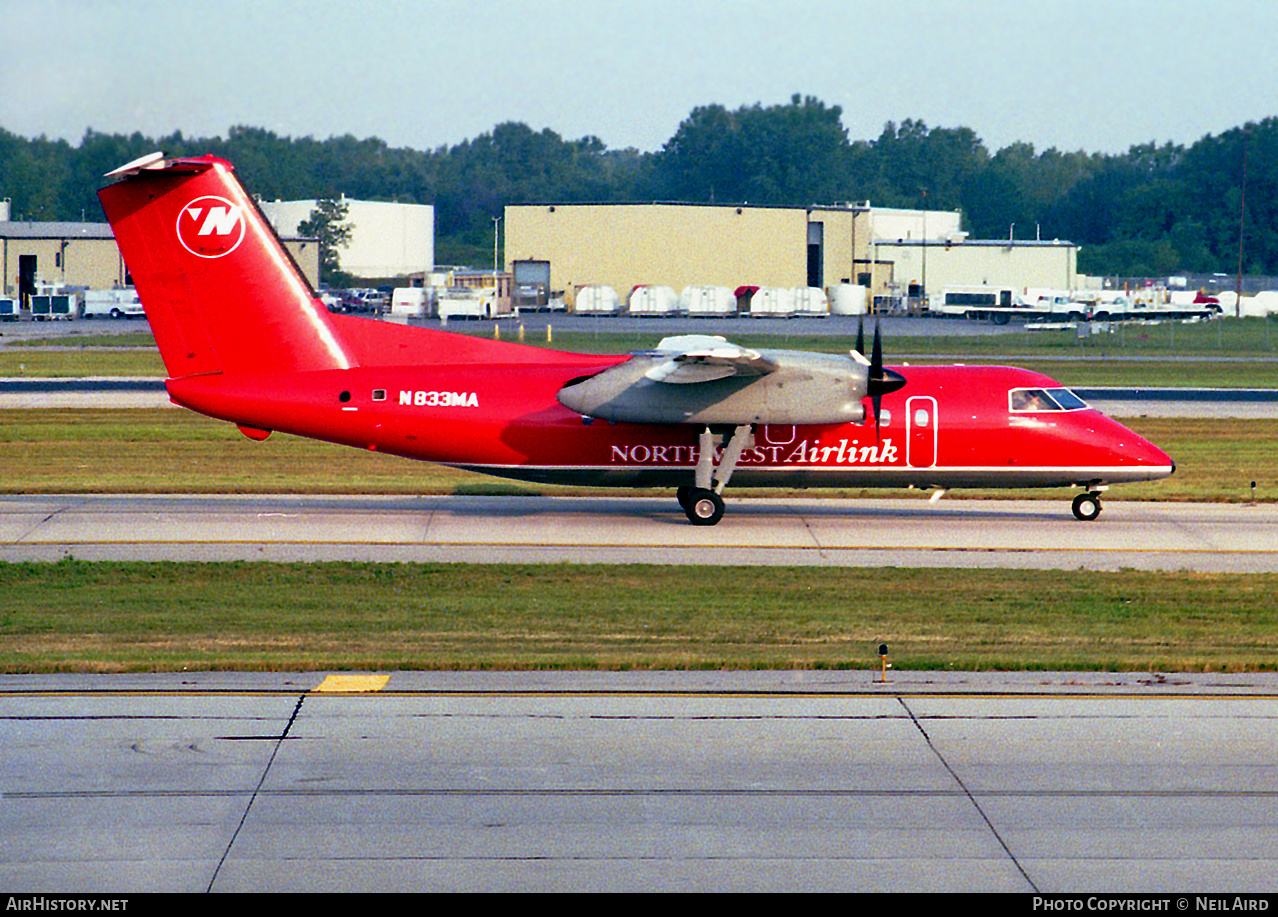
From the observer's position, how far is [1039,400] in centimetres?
2706

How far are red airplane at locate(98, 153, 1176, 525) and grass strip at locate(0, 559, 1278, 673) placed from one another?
168 inches

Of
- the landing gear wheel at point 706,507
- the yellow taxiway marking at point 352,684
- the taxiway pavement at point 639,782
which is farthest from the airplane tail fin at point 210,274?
the yellow taxiway marking at point 352,684

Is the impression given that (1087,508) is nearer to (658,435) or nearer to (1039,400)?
(1039,400)

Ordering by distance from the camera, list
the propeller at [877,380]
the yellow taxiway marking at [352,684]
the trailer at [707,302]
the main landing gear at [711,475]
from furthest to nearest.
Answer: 1. the trailer at [707,302]
2. the main landing gear at [711,475]
3. the propeller at [877,380]
4. the yellow taxiway marking at [352,684]

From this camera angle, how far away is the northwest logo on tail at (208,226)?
993 inches

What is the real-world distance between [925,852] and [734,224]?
10667 centimetres

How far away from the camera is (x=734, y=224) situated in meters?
114

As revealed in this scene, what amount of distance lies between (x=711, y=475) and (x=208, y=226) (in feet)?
34.1

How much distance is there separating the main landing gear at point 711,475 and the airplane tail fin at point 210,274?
7296mm

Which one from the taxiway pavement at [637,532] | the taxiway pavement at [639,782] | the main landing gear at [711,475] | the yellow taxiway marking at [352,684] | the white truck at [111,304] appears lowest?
the taxiway pavement at [639,782]

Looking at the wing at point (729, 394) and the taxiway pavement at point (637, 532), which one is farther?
the wing at point (729, 394)

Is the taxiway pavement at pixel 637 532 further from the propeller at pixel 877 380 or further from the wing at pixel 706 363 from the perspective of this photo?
the wing at pixel 706 363

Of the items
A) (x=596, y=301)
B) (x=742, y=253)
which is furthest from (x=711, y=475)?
(x=742, y=253)

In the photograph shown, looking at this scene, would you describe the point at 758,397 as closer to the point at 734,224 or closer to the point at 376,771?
the point at 376,771
